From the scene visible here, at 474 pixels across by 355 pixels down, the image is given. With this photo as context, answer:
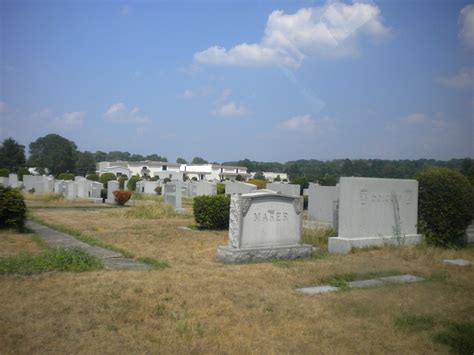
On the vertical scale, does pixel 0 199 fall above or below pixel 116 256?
above

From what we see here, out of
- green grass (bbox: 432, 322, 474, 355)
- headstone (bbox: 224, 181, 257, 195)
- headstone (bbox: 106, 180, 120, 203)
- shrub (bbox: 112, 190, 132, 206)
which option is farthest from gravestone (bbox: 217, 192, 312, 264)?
headstone (bbox: 106, 180, 120, 203)

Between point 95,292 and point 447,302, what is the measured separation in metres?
4.80

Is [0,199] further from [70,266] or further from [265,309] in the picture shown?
[265,309]

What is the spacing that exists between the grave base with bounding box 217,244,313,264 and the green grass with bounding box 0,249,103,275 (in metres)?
2.41

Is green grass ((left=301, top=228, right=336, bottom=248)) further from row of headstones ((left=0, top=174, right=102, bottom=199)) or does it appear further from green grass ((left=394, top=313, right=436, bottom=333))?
row of headstones ((left=0, top=174, right=102, bottom=199))

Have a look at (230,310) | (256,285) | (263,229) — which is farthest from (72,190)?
(230,310)

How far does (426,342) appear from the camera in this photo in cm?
489

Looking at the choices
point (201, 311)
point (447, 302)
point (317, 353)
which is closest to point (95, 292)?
point (201, 311)

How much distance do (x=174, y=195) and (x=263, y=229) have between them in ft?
45.3

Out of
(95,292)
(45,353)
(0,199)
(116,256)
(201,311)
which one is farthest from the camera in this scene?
(0,199)

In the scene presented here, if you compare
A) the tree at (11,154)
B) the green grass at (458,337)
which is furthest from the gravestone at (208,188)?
the tree at (11,154)

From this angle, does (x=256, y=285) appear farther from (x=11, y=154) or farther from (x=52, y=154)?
(x=52, y=154)

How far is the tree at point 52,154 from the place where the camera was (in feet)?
309

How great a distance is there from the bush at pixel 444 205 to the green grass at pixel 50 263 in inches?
336
